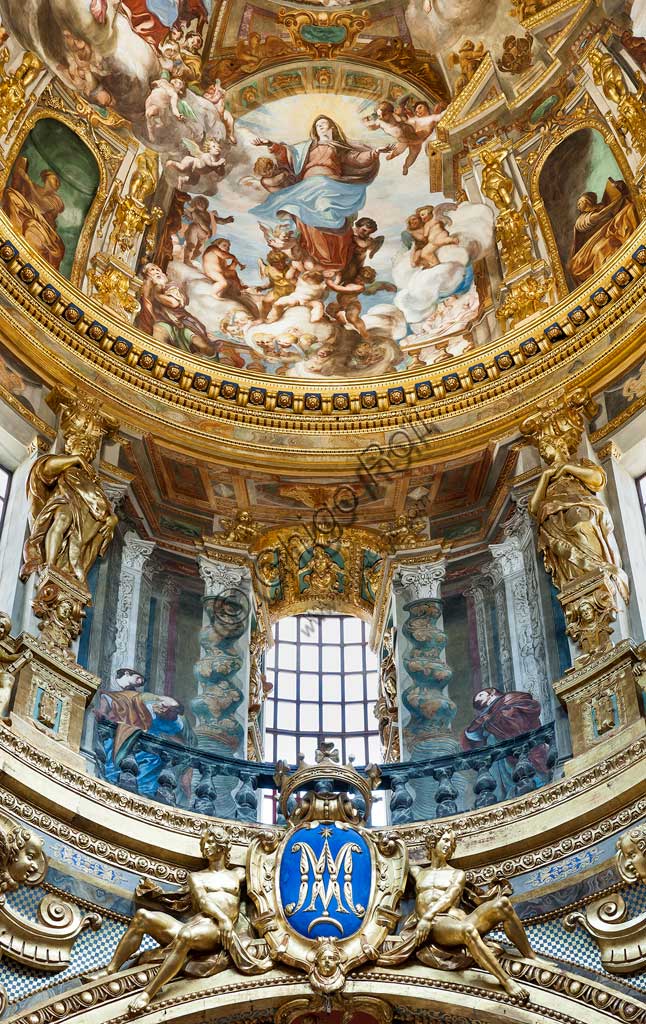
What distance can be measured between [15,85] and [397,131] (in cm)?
575

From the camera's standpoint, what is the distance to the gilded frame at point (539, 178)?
68.5ft

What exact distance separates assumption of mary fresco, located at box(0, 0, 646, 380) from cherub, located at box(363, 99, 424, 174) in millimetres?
→ 30

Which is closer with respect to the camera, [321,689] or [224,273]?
[321,689]

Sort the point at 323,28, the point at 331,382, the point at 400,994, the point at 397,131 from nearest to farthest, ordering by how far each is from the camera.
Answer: the point at 400,994, the point at 331,382, the point at 397,131, the point at 323,28

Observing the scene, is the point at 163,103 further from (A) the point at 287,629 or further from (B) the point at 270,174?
(A) the point at 287,629

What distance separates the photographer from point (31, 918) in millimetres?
14461

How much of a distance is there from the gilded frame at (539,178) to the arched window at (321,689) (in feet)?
18.2

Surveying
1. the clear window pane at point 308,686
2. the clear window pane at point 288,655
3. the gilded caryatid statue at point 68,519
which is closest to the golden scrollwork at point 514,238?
the clear window pane at point 288,655

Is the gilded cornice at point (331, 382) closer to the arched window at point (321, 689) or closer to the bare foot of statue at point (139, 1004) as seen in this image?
the arched window at point (321, 689)

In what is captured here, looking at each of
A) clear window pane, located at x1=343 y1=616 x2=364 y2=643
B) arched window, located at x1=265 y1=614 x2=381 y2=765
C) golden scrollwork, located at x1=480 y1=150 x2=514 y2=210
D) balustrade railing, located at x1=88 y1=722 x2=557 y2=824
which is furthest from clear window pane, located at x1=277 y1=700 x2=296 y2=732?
golden scrollwork, located at x1=480 y1=150 x2=514 y2=210

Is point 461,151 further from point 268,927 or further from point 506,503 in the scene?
point 268,927

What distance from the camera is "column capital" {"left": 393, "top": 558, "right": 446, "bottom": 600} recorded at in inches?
768

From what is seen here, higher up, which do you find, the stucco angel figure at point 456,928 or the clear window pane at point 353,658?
the clear window pane at point 353,658

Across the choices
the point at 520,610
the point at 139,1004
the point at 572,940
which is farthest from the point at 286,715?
the point at 139,1004
